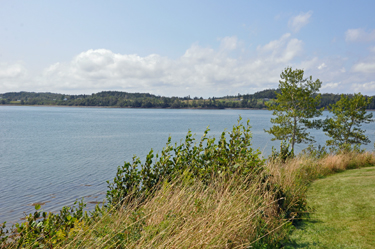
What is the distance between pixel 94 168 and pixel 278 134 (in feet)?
56.4

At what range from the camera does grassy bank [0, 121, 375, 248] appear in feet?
12.5

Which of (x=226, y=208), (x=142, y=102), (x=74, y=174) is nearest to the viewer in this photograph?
(x=226, y=208)

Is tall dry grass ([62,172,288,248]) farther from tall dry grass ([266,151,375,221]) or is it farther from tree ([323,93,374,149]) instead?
tree ([323,93,374,149])

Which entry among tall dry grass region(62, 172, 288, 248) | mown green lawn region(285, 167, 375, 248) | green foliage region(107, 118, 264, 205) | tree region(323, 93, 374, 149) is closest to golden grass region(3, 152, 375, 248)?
tall dry grass region(62, 172, 288, 248)

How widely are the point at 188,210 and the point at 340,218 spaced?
398 centimetres

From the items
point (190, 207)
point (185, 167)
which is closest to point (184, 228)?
point (190, 207)

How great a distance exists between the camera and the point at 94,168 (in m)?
22.0

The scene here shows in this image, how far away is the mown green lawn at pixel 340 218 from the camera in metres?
5.03

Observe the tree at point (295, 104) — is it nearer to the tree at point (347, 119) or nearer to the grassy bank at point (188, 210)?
the tree at point (347, 119)

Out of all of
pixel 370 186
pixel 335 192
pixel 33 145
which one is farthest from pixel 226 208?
pixel 33 145

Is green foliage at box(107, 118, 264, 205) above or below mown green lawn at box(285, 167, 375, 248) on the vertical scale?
above

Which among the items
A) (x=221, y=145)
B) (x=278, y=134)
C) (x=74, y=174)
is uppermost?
(x=221, y=145)

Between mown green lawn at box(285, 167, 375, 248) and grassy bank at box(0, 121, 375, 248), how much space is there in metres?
0.35

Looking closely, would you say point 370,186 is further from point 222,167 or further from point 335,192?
point 222,167
